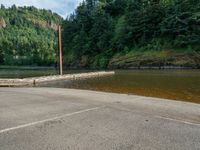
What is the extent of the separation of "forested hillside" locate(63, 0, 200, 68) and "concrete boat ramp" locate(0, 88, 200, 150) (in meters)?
44.4

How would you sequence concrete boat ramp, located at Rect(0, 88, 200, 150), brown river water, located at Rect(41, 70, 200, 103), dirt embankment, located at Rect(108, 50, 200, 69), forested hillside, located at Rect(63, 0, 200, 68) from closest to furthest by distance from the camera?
1. concrete boat ramp, located at Rect(0, 88, 200, 150)
2. brown river water, located at Rect(41, 70, 200, 103)
3. dirt embankment, located at Rect(108, 50, 200, 69)
4. forested hillside, located at Rect(63, 0, 200, 68)

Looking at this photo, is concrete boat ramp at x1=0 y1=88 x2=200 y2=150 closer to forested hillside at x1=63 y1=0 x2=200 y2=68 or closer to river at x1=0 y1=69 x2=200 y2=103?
river at x1=0 y1=69 x2=200 y2=103

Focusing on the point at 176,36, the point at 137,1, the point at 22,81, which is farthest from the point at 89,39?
the point at 22,81

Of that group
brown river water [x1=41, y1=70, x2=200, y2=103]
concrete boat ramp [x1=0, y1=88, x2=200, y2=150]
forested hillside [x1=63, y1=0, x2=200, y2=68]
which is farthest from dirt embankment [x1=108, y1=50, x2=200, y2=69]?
concrete boat ramp [x1=0, y1=88, x2=200, y2=150]

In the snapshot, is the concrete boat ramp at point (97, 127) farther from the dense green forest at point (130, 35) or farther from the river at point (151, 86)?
the dense green forest at point (130, 35)

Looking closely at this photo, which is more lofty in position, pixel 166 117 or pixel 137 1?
pixel 137 1

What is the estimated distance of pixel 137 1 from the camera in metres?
72.2

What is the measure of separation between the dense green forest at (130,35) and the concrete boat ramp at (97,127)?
146ft

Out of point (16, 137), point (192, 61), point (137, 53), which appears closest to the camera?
point (16, 137)

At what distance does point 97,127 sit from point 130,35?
61032 millimetres

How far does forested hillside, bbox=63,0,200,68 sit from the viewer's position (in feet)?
180

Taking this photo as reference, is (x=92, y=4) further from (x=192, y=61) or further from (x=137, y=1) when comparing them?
(x=192, y=61)

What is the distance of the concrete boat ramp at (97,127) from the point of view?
19.0ft

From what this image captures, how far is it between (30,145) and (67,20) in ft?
296
